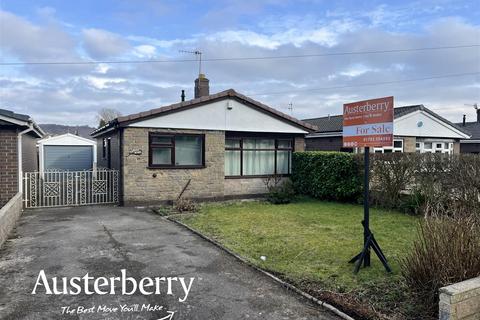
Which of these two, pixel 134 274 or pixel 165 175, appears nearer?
pixel 134 274

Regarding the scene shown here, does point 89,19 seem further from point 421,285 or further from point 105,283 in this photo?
point 421,285

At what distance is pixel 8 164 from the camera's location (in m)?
11.0

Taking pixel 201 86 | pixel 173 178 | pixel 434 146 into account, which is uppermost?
pixel 201 86

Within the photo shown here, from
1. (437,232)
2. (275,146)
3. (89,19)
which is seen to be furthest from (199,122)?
(437,232)

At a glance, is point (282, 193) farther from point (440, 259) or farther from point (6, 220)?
point (440, 259)

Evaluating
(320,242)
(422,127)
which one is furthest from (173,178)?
(422,127)

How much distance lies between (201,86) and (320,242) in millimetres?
10830

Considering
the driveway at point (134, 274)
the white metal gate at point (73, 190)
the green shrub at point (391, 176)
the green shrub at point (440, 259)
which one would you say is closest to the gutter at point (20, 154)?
the white metal gate at point (73, 190)

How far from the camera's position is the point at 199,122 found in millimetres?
13633

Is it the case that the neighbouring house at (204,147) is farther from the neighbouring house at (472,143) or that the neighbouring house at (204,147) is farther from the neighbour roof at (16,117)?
the neighbouring house at (472,143)

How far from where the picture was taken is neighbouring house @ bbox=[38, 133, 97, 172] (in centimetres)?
2589

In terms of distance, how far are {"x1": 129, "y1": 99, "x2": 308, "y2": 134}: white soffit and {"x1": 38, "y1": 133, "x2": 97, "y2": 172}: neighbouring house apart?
585 inches

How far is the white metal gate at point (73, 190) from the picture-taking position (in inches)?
488

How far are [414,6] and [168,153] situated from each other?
9.27 metres
